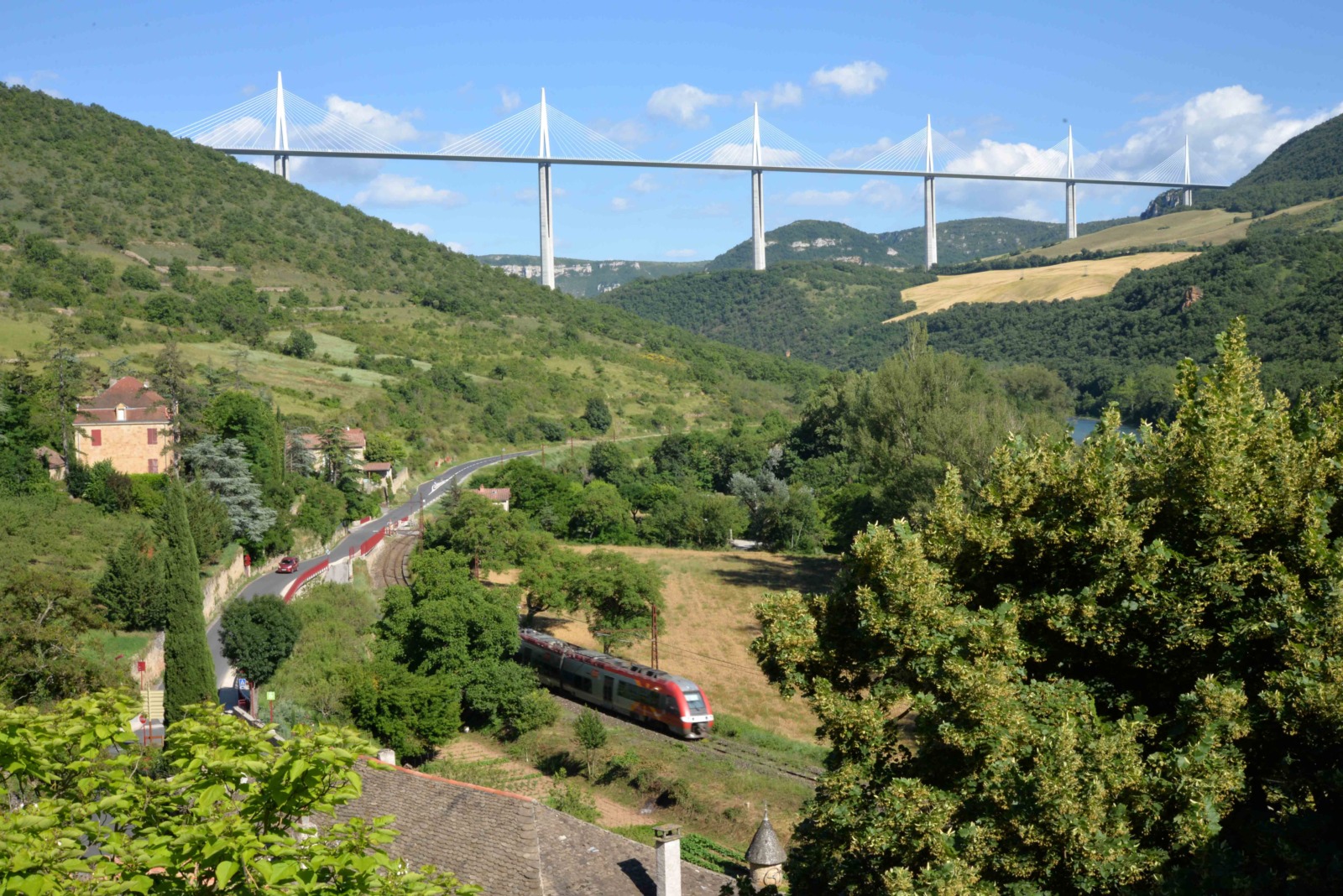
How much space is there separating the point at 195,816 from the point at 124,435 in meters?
31.0

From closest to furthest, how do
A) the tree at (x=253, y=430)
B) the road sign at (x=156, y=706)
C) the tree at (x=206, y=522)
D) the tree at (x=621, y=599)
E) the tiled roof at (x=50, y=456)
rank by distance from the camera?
the road sign at (x=156, y=706) < the tree at (x=206, y=522) < the tree at (x=621, y=599) < the tiled roof at (x=50, y=456) < the tree at (x=253, y=430)

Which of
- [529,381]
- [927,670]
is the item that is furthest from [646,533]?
[927,670]

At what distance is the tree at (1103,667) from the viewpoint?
6652 mm

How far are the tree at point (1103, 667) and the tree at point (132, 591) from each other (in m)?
18.2

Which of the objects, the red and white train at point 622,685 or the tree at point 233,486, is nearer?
the red and white train at point 622,685

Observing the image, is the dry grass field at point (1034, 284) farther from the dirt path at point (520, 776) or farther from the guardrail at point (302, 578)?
the dirt path at point (520, 776)

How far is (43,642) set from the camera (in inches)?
690

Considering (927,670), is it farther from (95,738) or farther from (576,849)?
(576,849)

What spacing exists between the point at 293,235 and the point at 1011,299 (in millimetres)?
65087

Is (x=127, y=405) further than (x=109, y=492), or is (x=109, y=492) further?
(x=127, y=405)

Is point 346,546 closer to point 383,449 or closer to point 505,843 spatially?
point 383,449

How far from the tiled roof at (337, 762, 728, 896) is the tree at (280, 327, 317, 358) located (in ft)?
156

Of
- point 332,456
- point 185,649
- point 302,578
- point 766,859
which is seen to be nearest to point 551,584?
point 302,578

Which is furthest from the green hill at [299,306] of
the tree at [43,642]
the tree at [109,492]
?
the tree at [43,642]
